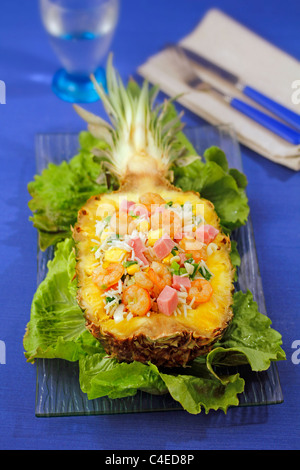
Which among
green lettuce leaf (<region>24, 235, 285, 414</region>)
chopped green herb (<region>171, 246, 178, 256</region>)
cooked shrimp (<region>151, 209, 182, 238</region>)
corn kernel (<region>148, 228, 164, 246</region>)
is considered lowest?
green lettuce leaf (<region>24, 235, 285, 414</region>)

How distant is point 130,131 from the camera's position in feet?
14.1

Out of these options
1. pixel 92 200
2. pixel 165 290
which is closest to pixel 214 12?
pixel 92 200

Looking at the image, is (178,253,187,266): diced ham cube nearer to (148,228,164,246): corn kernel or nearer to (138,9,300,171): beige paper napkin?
(148,228,164,246): corn kernel

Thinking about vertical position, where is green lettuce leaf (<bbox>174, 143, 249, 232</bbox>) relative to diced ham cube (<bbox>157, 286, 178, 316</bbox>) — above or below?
above

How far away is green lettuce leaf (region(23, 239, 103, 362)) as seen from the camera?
3.40 m

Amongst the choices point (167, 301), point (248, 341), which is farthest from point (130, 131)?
point (248, 341)

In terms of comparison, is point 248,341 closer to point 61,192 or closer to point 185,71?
point 61,192

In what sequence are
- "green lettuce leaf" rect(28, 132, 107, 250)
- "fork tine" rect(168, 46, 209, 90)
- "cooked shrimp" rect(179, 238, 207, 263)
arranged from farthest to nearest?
"fork tine" rect(168, 46, 209, 90) < "green lettuce leaf" rect(28, 132, 107, 250) < "cooked shrimp" rect(179, 238, 207, 263)

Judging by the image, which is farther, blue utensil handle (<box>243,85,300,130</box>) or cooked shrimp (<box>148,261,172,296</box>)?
blue utensil handle (<box>243,85,300,130</box>)

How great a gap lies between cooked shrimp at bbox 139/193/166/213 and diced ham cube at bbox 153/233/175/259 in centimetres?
32

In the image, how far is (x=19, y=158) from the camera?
15.9 feet

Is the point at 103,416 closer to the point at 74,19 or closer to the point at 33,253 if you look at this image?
the point at 33,253

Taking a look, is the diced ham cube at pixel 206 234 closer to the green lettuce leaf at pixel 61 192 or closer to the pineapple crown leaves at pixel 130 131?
the pineapple crown leaves at pixel 130 131

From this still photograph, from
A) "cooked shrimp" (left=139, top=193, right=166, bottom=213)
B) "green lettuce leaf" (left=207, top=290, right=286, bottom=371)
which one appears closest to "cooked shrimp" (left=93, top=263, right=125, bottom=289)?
"cooked shrimp" (left=139, top=193, right=166, bottom=213)
